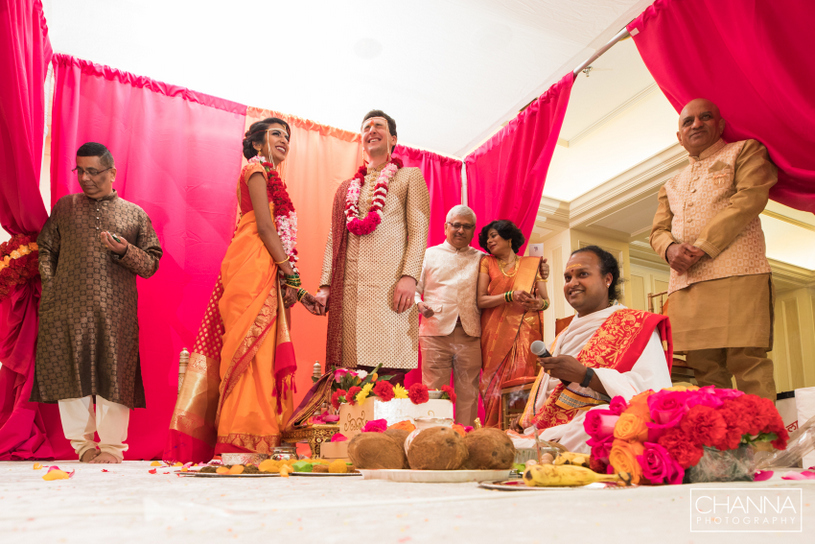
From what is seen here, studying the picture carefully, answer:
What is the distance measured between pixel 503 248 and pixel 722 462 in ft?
9.50

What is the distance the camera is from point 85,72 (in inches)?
168

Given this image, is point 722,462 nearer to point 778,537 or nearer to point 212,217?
point 778,537

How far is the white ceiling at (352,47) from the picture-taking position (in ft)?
12.6

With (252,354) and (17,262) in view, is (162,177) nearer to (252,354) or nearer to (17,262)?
(17,262)

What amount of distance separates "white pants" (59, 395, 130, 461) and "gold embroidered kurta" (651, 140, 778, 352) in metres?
3.06

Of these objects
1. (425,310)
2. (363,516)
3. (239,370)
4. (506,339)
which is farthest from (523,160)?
(363,516)

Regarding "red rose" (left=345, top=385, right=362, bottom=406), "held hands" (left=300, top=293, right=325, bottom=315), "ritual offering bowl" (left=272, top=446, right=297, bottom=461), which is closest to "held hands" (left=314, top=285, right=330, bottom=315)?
"held hands" (left=300, top=293, right=325, bottom=315)

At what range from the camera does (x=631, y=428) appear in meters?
1.44

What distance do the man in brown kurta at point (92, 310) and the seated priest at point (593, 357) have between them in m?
2.28

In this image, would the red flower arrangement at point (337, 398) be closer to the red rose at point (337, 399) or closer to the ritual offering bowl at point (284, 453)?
the red rose at point (337, 399)

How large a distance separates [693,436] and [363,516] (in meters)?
0.93

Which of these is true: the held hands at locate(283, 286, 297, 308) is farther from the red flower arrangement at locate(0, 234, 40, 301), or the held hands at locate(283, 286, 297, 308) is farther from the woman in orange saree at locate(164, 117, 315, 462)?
the red flower arrangement at locate(0, 234, 40, 301)

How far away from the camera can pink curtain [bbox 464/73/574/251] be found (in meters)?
4.48

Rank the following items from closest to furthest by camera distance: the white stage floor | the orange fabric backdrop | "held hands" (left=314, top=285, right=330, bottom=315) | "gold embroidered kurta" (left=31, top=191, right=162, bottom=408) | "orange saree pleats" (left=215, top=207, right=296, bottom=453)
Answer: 1. the white stage floor
2. "orange saree pleats" (left=215, top=207, right=296, bottom=453)
3. "gold embroidered kurta" (left=31, top=191, right=162, bottom=408)
4. "held hands" (left=314, top=285, right=330, bottom=315)
5. the orange fabric backdrop
